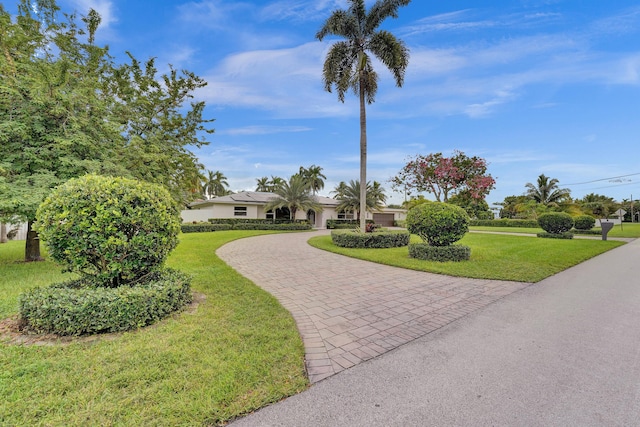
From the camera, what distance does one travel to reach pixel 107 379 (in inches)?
89.8

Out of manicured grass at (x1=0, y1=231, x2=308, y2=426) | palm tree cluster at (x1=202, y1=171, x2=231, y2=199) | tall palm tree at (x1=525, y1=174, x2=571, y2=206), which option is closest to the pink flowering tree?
manicured grass at (x1=0, y1=231, x2=308, y2=426)

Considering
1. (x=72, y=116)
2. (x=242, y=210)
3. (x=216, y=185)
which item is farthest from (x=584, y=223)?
(x=216, y=185)

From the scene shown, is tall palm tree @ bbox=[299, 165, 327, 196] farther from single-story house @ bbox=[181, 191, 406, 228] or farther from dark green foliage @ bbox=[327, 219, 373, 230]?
dark green foliage @ bbox=[327, 219, 373, 230]

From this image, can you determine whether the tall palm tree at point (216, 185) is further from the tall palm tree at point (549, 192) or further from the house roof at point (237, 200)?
the tall palm tree at point (549, 192)

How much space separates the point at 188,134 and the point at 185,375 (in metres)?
9.74

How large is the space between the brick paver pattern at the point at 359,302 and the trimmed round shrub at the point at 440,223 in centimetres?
205

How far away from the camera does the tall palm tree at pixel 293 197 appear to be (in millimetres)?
24375

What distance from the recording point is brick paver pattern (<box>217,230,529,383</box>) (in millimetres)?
3074

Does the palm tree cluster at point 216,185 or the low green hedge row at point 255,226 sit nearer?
the low green hedge row at point 255,226

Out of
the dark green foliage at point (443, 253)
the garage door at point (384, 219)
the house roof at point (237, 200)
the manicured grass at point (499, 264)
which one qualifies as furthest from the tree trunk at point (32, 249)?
the garage door at point (384, 219)

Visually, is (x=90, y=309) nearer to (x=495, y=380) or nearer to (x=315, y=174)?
(x=495, y=380)

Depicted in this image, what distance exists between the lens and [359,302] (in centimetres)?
472

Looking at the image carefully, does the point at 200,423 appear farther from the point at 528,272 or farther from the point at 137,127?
the point at 137,127

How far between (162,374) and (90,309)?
60.6 inches
